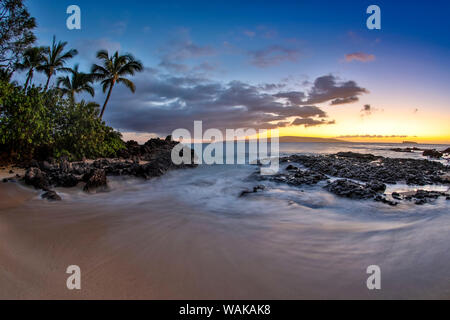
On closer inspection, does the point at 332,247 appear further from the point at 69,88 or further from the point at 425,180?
the point at 69,88

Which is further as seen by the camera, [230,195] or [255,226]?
[230,195]

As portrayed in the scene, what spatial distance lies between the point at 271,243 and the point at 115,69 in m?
26.9

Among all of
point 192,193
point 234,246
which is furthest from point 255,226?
point 192,193

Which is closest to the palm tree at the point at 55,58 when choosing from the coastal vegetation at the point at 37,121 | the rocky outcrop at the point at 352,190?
the coastal vegetation at the point at 37,121

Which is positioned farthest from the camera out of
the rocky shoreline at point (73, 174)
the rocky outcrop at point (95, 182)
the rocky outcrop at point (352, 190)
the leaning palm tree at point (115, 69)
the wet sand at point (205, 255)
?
the leaning palm tree at point (115, 69)

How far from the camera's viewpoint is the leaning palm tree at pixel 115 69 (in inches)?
917

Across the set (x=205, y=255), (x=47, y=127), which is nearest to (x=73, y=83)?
(x=47, y=127)

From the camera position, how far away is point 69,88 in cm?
2952

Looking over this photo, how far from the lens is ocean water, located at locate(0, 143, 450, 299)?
2.42 m

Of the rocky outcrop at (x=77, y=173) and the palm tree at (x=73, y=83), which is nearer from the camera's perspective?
the rocky outcrop at (x=77, y=173)

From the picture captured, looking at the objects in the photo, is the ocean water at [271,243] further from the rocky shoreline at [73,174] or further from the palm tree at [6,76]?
the palm tree at [6,76]

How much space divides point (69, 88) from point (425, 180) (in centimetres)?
3916

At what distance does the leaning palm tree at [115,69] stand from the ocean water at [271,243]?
2151 cm

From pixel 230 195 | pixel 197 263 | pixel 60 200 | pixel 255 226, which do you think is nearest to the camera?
pixel 197 263
